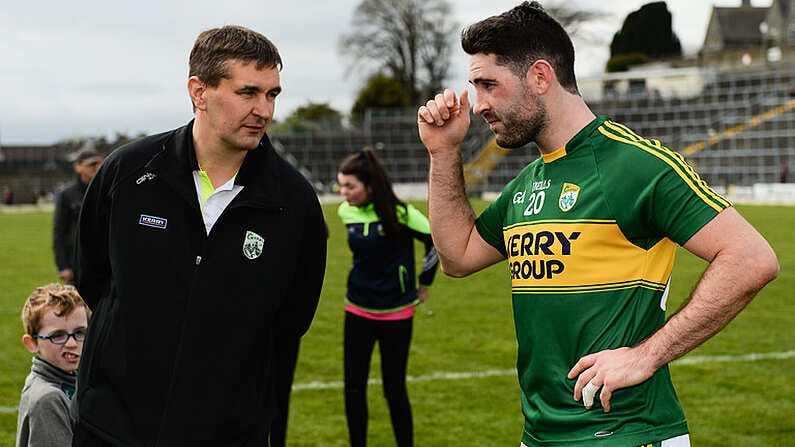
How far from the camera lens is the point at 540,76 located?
11.8 feet

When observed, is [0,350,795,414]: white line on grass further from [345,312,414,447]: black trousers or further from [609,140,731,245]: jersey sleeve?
[609,140,731,245]: jersey sleeve

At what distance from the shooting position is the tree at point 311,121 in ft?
216

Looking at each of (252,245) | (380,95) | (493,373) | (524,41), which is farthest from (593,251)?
(380,95)

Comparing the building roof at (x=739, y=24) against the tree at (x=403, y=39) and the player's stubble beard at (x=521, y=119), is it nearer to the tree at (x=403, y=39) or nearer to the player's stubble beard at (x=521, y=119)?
the tree at (x=403, y=39)

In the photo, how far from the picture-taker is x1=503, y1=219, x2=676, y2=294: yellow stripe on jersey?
11.3 feet

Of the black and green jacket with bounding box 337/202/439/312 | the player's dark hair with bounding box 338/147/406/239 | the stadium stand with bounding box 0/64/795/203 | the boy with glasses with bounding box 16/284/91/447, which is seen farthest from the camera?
the stadium stand with bounding box 0/64/795/203

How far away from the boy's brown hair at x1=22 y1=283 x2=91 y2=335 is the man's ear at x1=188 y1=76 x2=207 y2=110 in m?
1.17

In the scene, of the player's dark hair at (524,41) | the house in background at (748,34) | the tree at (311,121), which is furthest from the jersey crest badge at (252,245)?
the house in background at (748,34)

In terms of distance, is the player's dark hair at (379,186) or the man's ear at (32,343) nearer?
the man's ear at (32,343)

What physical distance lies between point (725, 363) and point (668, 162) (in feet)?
26.5

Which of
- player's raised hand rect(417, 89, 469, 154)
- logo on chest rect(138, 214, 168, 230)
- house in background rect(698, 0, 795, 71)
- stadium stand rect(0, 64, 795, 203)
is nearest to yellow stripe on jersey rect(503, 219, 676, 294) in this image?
player's raised hand rect(417, 89, 469, 154)

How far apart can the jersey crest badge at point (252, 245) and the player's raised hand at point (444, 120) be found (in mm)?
773

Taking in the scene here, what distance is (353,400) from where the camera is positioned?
7.07m

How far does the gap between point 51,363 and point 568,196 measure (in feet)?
7.51
